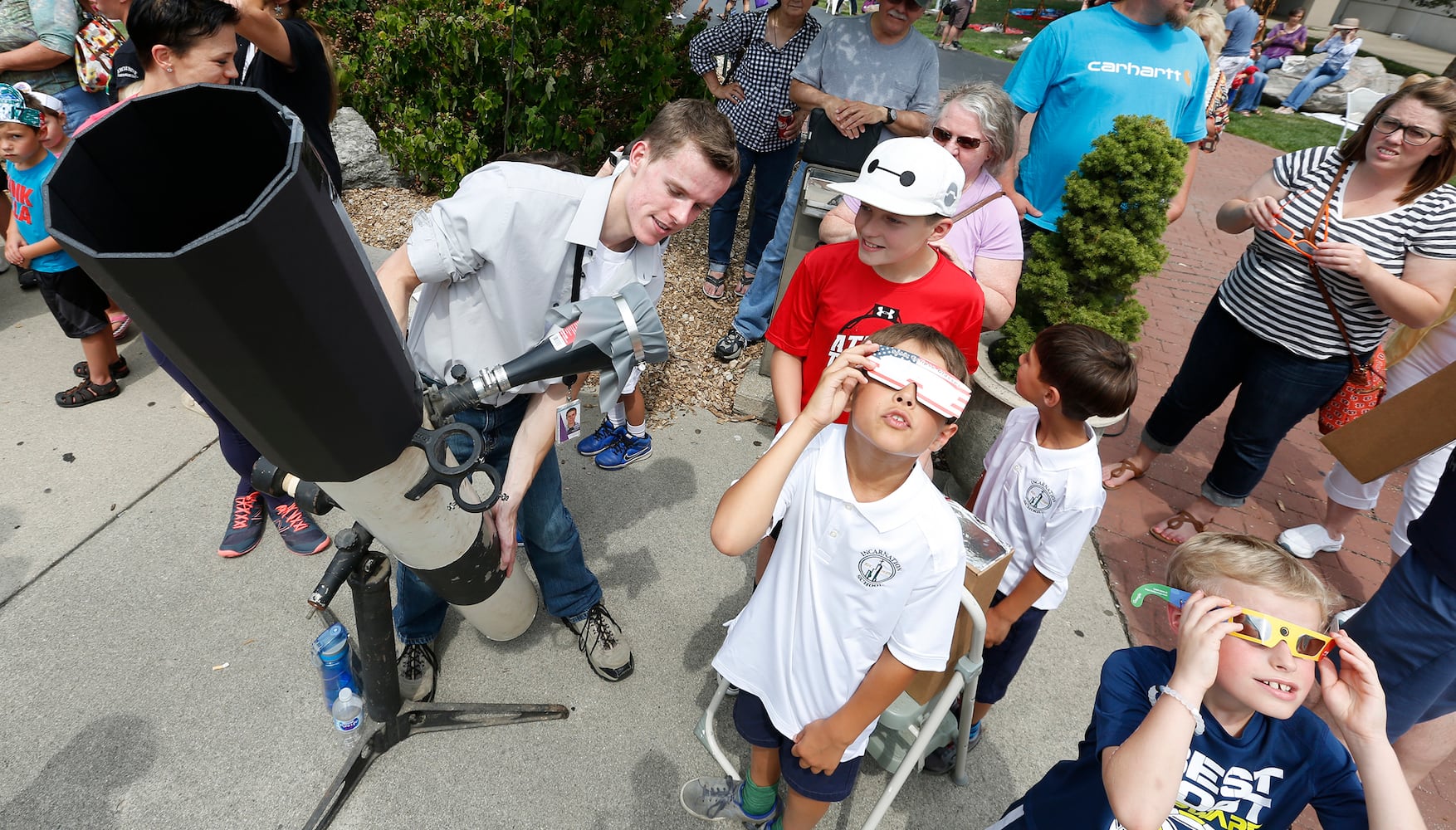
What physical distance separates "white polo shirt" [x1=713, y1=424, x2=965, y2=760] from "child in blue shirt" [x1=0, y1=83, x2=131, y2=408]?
3438 millimetres

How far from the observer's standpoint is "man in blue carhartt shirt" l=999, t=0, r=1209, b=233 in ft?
11.3

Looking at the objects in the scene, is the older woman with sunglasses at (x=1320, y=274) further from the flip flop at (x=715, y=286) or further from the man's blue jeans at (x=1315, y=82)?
the man's blue jeans at (x=1315, y=82)

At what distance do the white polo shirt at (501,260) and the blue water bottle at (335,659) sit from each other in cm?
83

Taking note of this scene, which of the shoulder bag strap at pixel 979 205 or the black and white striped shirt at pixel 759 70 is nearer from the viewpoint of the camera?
the shoulder bag strap at pixel 979 205

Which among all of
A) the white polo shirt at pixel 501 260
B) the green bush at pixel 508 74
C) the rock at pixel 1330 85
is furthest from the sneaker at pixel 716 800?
the rock at pixel 1330 85

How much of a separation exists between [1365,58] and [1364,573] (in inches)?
751

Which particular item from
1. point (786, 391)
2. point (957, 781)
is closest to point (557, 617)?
point (786, 391)

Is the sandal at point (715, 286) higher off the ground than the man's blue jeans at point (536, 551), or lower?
lower

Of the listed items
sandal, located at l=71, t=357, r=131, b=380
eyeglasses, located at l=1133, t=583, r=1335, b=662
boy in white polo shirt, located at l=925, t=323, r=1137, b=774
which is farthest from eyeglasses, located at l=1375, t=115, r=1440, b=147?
sandal, located at l=71, t=357, r=131, b=380

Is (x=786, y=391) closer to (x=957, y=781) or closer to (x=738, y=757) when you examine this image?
(x=738, y=757)

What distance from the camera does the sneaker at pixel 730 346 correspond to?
4.84 meters

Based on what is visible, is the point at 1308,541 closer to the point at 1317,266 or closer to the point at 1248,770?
the point at 1317,266

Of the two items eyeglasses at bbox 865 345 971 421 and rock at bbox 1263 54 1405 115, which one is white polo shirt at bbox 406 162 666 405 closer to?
eyeglasses at bbox 865 345 971 421

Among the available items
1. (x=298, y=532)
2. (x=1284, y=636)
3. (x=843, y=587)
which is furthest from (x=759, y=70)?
(x=1284, y=636)
